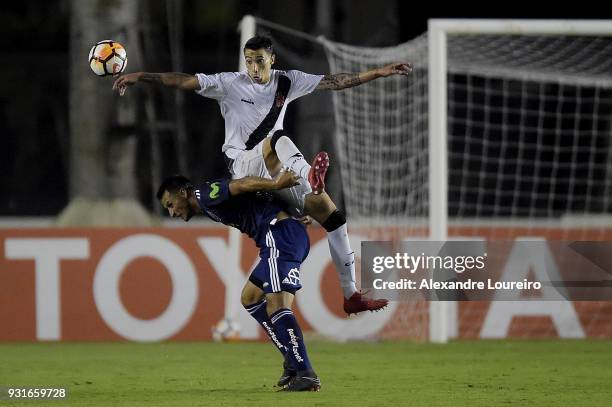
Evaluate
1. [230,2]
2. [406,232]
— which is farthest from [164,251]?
[230,2]

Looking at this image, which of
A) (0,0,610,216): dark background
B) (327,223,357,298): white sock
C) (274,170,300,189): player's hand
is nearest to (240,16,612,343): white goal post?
(0,0,610,216): dark background

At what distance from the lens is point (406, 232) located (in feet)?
48.0

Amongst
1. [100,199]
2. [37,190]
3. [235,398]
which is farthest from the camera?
[37,190]

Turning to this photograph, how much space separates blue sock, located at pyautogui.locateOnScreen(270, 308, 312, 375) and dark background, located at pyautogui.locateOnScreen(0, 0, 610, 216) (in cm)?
851

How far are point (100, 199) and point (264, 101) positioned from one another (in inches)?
301

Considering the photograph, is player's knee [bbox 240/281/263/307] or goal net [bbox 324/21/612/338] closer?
player's knee [bbox 240/281/263/307]

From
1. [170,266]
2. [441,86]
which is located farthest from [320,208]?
[170,266]

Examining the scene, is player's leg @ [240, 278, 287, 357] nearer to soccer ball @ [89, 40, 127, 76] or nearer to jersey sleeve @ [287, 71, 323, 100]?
jersey sleeve @ [287, 71, 323, 100]

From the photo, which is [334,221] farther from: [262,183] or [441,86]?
[441,86]

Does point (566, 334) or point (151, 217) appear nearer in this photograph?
point (566, 334)

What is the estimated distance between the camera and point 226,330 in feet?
46.9

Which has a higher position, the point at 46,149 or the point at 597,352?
the point at 46,149

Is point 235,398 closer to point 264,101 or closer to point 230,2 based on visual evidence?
point 264,101

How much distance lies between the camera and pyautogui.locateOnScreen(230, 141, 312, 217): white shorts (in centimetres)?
991
